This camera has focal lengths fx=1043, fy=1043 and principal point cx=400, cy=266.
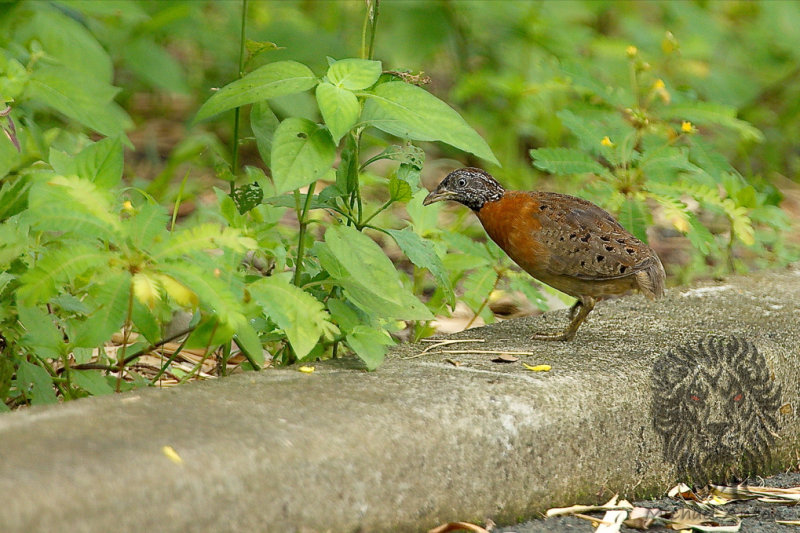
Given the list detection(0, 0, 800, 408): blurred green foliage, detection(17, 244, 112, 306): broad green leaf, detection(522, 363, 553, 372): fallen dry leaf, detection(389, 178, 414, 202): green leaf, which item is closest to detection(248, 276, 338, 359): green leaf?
detection(0, 0, 800, 408): blurred green foliage

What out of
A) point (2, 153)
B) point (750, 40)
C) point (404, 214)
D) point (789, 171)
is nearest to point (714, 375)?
point (2, 153)

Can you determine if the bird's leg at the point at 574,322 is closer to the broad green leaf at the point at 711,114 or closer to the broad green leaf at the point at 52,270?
the broad green leaf at the point at 711,114

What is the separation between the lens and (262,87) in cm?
284

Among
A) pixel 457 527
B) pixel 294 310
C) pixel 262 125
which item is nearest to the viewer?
pixel 457 527

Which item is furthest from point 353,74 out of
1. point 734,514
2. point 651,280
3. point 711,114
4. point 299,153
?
point 711,114

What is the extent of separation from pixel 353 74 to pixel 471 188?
3.81ft

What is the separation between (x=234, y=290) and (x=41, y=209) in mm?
509

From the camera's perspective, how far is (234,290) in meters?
2.64

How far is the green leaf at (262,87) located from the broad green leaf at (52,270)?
55cm

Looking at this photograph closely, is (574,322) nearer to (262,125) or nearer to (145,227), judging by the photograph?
(262,125)

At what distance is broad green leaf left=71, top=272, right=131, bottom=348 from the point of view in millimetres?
2422

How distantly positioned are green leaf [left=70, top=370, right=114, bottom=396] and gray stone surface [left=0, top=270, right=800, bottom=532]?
410mm

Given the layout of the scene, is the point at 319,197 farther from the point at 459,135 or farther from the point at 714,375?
the point at 714,375

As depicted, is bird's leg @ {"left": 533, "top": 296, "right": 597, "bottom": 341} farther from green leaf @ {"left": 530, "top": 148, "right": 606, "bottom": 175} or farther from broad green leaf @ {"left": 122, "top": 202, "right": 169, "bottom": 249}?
broad green leaf @ {"left": 122, "top": 202, "right": 169, "bottom": 249}
